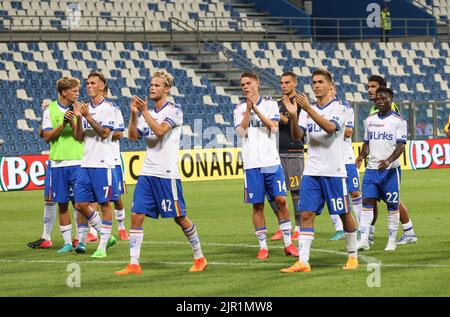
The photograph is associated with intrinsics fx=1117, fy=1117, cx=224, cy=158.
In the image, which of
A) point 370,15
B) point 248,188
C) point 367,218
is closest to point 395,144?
point 367,218

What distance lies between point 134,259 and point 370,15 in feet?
121

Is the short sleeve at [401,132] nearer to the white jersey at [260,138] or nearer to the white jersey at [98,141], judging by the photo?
the white jersey at [260,138]

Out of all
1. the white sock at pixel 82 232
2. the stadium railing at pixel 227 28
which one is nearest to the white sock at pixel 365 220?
the white sock at pixel 82 232

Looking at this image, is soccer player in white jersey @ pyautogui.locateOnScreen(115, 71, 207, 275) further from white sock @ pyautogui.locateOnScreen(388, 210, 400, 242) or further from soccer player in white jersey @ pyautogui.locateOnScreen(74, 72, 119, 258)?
white sock @ pyautogui.locateOnScreen(388, 210, 400, 242)

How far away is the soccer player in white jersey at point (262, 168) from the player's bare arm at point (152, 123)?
5.93ft

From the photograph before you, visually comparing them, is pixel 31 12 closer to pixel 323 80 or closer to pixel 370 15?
pixel 370 15

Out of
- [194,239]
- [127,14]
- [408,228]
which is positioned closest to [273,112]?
[194,239]

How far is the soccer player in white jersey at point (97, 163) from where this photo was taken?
13.9 m

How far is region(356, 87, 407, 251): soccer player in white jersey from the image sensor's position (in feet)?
46.5

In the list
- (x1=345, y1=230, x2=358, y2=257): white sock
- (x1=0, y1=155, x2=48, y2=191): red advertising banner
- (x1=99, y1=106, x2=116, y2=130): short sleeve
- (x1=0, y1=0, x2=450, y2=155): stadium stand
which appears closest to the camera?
(x1=345, y1=230, x2=358, y2=257): white sock

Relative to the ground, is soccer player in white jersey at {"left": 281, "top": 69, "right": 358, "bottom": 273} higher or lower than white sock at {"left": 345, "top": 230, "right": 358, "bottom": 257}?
higher

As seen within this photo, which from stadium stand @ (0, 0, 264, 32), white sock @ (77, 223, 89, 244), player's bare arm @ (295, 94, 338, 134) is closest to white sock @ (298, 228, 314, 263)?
player's bare arm @ (295, 94, 338, 134)

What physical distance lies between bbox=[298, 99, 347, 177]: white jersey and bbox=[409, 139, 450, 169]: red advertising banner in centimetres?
2365
